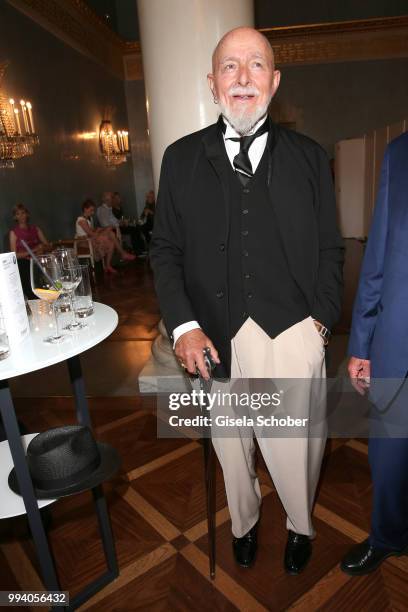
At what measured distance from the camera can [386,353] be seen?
1417mm

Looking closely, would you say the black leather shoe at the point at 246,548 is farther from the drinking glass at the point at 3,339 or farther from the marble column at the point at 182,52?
the marble column at the point at 182,52

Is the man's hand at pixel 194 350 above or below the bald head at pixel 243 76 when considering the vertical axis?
below

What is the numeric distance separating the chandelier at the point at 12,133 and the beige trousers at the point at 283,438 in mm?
5826

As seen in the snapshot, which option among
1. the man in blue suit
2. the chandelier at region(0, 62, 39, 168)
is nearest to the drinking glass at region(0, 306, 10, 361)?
the man in blue suit

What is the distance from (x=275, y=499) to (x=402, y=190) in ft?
4.92

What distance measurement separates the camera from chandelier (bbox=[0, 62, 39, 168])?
612 centimetres

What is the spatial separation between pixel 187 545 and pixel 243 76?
5.80 feet

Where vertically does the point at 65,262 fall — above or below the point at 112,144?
below

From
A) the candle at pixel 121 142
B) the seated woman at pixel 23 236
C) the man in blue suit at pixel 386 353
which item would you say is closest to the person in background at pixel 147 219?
the candle at pixel 121 142

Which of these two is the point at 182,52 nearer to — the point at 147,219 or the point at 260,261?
the point at 260,261

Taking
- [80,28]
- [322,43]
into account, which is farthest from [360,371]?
[322,43]

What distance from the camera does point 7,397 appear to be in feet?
4.14

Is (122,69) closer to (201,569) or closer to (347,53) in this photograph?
(347,53)

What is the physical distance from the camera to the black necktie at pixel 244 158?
144 cm
